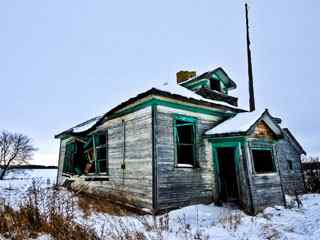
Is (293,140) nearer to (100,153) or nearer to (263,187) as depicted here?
(263,187)

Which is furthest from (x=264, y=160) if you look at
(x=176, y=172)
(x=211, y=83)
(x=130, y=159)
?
(x=130, y=159)

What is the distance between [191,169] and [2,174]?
4464cm

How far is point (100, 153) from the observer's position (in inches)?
519

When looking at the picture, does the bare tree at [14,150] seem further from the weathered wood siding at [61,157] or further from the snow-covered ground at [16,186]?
the weathered wood siding at [61,157]

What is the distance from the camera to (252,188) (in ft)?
32.2

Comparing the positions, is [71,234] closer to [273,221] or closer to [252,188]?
[273,221]

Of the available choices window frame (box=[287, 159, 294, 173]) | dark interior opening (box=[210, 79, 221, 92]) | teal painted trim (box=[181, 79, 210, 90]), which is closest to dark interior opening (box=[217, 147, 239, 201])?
teal painted trim (box=[181, 79, 210, 90])

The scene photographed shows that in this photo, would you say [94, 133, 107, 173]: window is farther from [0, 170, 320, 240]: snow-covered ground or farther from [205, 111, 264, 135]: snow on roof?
[205, 111, 264, 135]: snow on roof

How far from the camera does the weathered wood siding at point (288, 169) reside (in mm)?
17062

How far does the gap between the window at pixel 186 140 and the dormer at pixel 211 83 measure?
289 centimetres

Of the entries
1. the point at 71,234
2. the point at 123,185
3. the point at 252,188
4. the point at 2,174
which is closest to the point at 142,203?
the point at 123,185

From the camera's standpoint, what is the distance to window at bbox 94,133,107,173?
1298cm

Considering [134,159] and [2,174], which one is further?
[2,174]

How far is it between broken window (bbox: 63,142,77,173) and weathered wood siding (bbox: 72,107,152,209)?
174 inches
